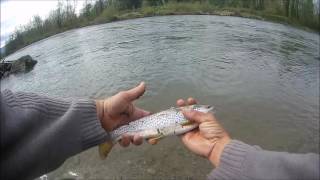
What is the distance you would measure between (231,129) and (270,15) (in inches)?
1465

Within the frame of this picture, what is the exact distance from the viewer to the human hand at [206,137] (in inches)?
131

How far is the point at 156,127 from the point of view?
159 inches

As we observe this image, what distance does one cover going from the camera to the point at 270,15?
45.5 meters

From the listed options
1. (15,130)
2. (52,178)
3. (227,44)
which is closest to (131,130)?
(15,130)

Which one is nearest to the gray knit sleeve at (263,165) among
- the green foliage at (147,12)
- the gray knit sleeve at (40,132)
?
the gray knit sleeve at (40,132)

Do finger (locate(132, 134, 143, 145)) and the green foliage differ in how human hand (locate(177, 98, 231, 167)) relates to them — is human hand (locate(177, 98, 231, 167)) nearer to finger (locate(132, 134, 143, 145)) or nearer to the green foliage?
finger (locate(132, 134, 143, 145))

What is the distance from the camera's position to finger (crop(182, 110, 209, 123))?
12.4ft

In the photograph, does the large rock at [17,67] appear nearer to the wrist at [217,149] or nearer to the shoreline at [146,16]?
the shoreline at [146,16]

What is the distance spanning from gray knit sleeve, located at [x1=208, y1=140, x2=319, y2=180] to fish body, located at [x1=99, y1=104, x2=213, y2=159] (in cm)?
106

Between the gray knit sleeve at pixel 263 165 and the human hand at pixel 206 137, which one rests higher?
the gray knit sleeve at pixel 263 165

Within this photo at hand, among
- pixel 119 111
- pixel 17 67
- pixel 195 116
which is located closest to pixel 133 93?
pixel 119 111

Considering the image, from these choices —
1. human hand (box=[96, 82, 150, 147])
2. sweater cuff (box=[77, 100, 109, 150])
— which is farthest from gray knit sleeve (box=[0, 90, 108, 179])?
human hand (box=[96, 82, 150, 147])

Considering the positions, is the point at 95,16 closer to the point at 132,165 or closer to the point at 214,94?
the point at 214,94

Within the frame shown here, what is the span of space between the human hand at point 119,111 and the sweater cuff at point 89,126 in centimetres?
49
